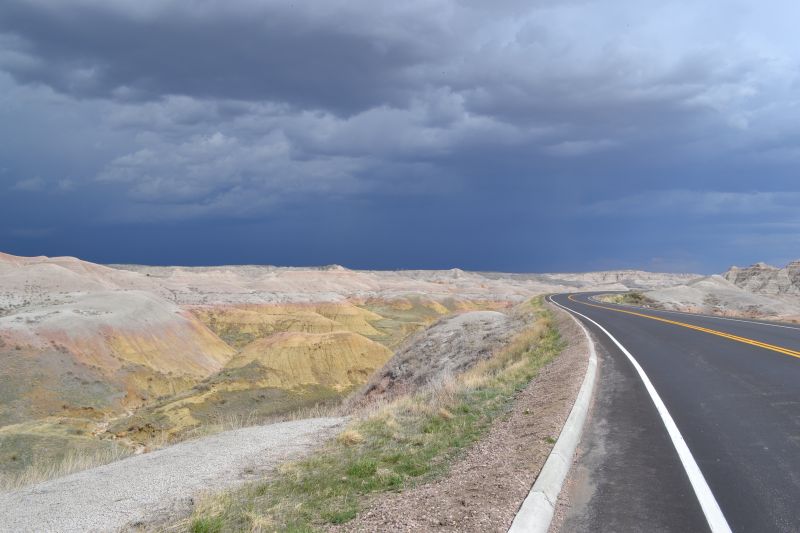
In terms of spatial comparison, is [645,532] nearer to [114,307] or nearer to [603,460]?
[603,460]

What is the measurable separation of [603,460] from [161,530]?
5.80m

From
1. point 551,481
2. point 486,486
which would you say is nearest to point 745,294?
point 551,481

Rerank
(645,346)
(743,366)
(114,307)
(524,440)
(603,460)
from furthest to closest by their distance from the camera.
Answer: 1. (114,307)
2. (645,346)
3. (743,366)
4. (524,440)
5. (603,460)

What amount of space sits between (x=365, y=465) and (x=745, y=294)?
62378 mm

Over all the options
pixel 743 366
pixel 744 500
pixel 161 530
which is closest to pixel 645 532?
pixel 744 500

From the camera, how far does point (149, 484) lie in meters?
9.83

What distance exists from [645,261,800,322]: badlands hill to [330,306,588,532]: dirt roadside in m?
34.6

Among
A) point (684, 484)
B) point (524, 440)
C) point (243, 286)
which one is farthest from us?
point (243, 286)

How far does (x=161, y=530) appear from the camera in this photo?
746 cm

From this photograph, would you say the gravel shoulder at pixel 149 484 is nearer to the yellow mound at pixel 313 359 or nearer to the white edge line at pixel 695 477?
the white edge line at pixel 695 477

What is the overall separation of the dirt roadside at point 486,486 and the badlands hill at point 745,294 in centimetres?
3456

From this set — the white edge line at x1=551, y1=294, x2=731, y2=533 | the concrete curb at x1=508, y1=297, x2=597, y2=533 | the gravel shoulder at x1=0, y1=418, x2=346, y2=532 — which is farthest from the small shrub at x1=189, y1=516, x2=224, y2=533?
the white edge line at x1=551, y1=294, x2=731, y2=533

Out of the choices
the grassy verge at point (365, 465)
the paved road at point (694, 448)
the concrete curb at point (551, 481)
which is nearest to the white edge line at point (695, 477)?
the paved road at point (694, 448)

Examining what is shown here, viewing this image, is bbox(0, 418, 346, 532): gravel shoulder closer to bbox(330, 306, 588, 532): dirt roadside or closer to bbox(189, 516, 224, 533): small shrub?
bbox(189, 516, 224, 533): small shrub
